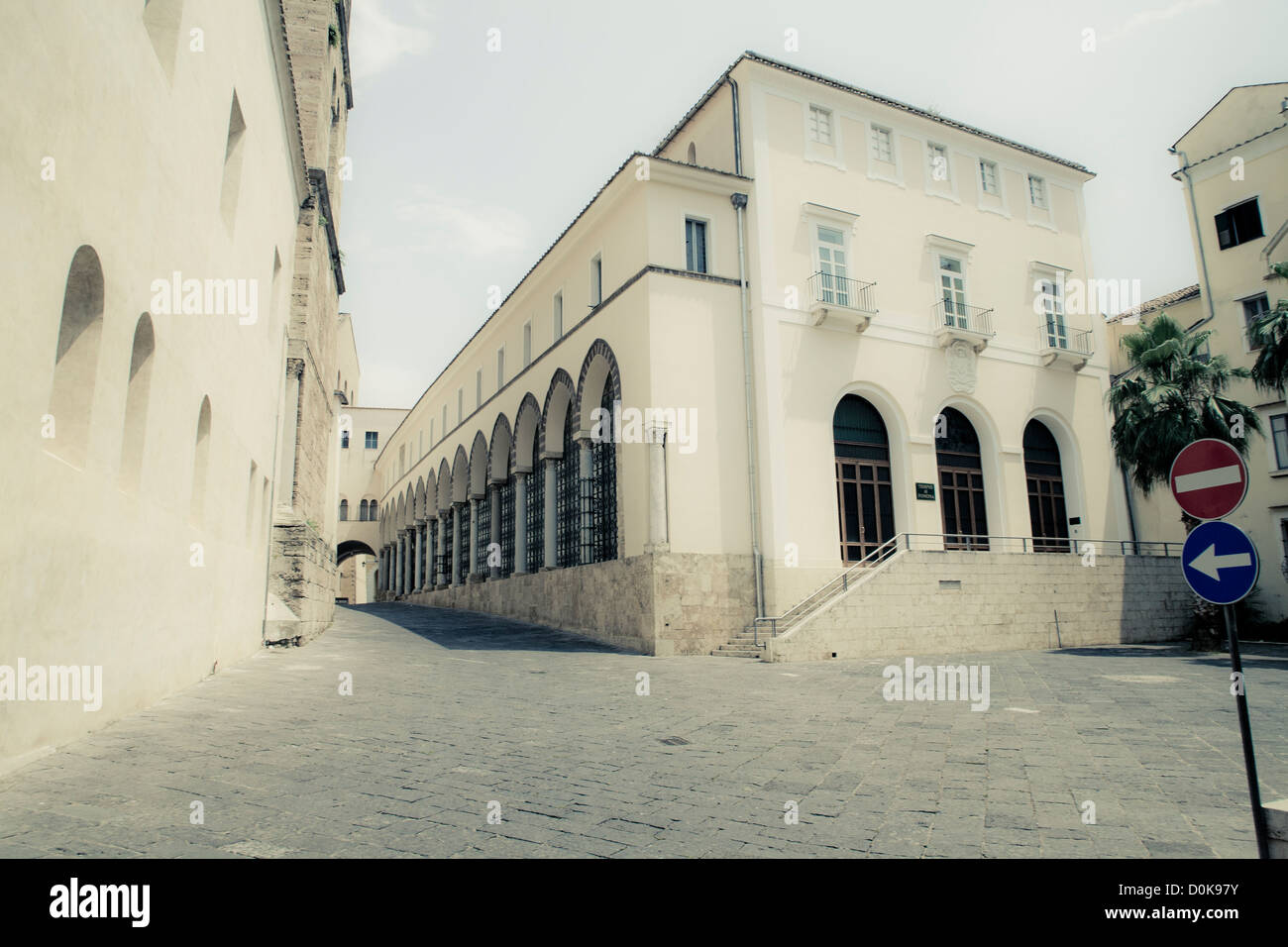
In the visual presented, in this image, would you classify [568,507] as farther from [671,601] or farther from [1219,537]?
[1219,537]

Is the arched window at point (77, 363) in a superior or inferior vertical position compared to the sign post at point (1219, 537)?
superior

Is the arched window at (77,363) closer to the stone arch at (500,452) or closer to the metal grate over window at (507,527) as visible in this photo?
the metal grate over window at (507,527)

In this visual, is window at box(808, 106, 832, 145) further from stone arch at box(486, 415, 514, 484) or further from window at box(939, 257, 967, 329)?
stone arch at box(486, 415, 514, 484)

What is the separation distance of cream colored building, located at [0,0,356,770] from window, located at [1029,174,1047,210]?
71.4ft

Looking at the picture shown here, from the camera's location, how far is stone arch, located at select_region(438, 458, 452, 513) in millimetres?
36319

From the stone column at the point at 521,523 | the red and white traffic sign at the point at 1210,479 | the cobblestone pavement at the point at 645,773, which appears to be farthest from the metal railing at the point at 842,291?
the red and white traffic sign at the point at 1210,479

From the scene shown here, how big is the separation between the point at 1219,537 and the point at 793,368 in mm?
14457

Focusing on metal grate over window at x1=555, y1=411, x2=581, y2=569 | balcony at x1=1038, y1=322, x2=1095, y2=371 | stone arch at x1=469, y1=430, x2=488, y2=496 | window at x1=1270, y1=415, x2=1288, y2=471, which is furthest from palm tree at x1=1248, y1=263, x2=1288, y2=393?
stone arch at x1=469, y1=430, x2=488, y2=496

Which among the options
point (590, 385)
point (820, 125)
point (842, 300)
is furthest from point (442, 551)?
point (820, 125)

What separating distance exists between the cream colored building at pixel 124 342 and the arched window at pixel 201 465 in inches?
1.1

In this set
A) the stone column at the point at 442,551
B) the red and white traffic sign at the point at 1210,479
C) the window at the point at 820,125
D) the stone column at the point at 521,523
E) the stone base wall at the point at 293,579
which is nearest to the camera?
the red and white traffic sign at the point at 1210,479

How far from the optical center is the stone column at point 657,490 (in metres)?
17.3

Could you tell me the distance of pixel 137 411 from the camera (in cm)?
732

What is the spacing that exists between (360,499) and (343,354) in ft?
60.6
